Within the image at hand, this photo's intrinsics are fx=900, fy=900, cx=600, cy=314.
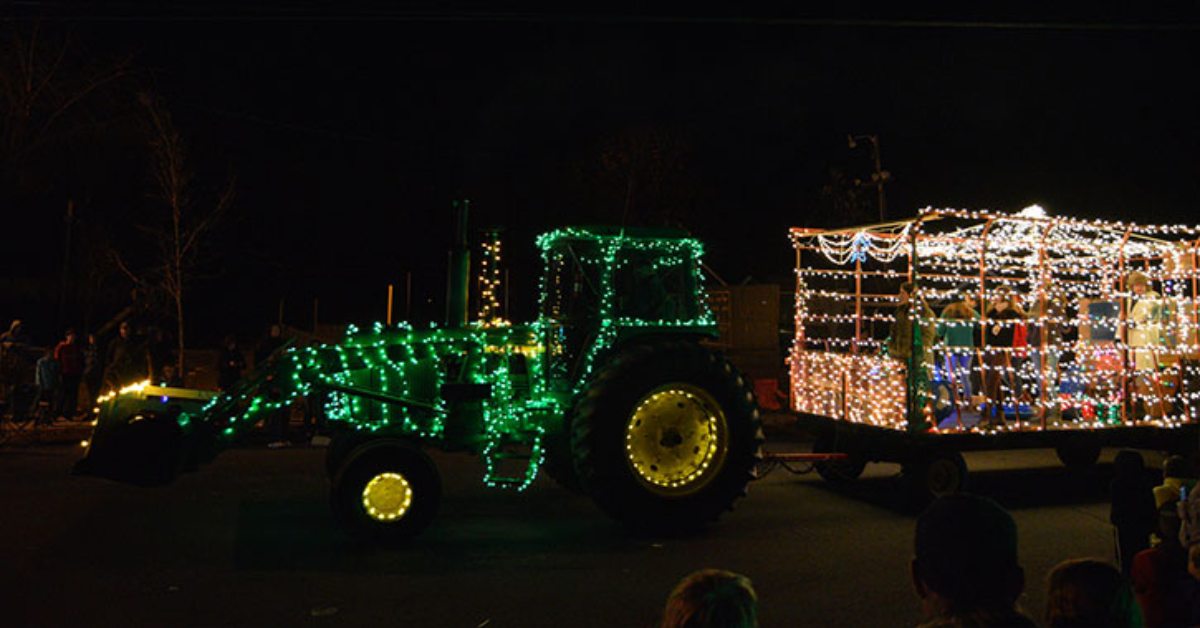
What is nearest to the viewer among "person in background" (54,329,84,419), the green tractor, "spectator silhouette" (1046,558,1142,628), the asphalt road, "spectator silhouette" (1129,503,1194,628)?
"spectator silhouette" (1046,558,1142,628)

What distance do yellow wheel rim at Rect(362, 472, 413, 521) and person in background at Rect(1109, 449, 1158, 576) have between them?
5417mm

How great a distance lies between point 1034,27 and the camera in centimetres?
1327

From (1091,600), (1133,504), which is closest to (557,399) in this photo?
(1133,504)

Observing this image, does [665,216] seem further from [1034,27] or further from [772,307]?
[1034,27]

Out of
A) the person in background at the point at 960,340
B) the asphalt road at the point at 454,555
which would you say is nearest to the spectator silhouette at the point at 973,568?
the asphalt road at the point at 454,555

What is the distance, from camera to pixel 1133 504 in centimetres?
586

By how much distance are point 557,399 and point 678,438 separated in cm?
123

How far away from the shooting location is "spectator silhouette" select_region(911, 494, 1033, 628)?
2.29m

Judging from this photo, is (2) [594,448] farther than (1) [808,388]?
No

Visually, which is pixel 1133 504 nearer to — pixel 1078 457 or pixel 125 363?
pixel 1078 457

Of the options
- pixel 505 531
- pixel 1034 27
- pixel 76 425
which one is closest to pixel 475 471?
pixel 505 531

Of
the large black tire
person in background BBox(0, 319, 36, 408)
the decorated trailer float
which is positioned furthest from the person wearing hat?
person in background BBox(0, 319, 36, 408)

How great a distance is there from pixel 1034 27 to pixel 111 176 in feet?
62.6

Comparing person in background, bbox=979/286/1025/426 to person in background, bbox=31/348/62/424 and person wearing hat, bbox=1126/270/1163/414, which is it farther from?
person in background, bbox=31/348/62/424
